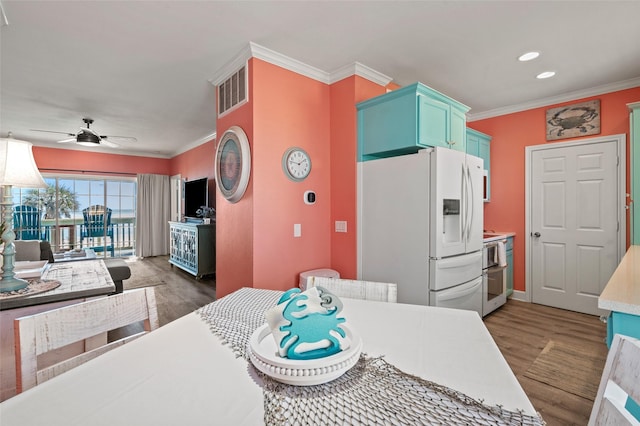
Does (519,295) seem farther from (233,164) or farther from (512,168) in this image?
(233,164)

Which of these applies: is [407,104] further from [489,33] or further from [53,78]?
[53,78]

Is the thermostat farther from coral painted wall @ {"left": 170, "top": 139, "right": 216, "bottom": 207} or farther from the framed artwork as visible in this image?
coral painted wall @ {"left": 170, "top": 139, "right": 216, "bottom": 207}

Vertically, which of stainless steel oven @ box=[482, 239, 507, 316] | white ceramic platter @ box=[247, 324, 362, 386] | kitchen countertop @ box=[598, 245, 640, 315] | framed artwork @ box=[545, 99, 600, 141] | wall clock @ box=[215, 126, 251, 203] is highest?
framed artwork @ box=[545, 99, 600, 141]

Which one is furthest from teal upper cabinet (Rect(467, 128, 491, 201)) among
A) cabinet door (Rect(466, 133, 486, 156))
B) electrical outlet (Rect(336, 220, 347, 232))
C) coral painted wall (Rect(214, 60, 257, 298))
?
coral painted wall (Rect(214, 60, 257, 298))

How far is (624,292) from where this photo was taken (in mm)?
1281

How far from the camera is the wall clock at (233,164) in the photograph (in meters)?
2.57

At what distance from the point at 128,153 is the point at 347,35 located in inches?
260

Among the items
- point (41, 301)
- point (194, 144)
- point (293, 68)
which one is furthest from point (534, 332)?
point (194, 144)

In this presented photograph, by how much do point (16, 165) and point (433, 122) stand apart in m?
2.87

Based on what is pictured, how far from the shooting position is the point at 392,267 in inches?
104

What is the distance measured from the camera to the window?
6215 mm

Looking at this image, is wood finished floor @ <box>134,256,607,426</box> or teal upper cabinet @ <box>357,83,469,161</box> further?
teal upper cabinet @ <box>357,83,469,161</box>

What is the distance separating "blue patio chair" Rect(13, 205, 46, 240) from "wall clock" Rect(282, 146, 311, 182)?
648 cm

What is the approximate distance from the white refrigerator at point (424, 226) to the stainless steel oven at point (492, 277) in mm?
287
